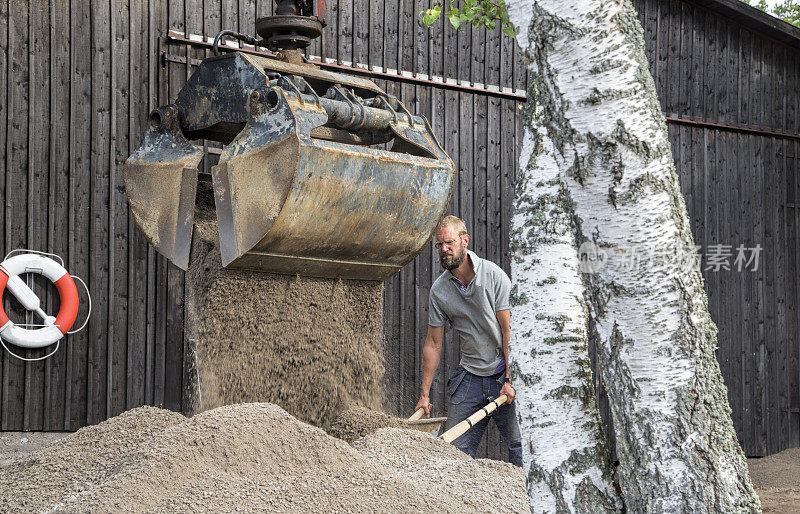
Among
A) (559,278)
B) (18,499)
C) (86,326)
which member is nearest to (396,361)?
(86,326)

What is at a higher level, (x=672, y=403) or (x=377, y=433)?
(x=672, y=403)

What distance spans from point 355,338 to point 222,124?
4.08 ft

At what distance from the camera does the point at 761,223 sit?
9.77m

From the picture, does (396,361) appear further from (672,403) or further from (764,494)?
(672,403)

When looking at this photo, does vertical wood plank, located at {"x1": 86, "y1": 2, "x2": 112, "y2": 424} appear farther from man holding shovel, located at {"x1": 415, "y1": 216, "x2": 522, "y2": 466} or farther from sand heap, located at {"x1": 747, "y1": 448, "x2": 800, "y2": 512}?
sand heap, located at {"x1": 747, "y1": 448, "x2": 800, "y2": 512}

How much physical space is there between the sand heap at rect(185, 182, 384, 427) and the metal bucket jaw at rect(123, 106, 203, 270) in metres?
0.13

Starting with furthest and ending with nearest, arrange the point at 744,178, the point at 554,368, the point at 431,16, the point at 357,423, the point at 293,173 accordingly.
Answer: the point at 744,178 → the point at 431,16 → the point at 357,423 → the point at 293,173 → the point at 554,368

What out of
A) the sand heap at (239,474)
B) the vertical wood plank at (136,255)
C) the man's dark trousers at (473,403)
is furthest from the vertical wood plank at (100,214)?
the man's dark trousers at (473,403)

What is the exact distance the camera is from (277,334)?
14.2ft

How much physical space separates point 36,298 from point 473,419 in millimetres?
2932

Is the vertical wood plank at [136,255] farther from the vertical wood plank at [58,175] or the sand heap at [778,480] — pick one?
the sand heap at [778,480]

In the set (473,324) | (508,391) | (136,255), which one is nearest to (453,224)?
(473,324)

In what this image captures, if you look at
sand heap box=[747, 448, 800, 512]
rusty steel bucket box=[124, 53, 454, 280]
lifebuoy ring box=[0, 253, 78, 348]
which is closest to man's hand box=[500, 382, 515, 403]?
rusty steel bucket box=[124, 53, 454, 280]

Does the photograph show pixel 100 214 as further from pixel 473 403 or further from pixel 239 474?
pixel 239 474
